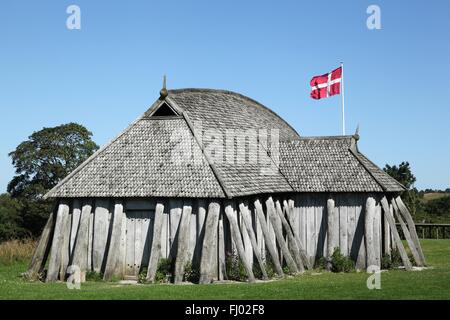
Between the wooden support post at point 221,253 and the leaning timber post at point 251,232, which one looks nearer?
the wooden support post at point 221,253

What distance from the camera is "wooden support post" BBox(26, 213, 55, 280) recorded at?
2112 centimetres

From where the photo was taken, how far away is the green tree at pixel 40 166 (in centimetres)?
4331

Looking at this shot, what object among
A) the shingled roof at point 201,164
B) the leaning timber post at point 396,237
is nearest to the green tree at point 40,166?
the shingled roof at point 201,164

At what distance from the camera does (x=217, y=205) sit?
19.8 metres

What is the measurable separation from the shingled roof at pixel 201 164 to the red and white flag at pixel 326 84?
8.27ft

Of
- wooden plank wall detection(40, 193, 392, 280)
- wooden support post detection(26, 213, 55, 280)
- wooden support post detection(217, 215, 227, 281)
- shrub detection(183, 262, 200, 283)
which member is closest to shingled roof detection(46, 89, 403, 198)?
wooden plank wall detection(40, 193, 392, 280)

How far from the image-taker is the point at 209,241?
63.2 ft

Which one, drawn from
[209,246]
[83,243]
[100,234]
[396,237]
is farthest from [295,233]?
[83,243]

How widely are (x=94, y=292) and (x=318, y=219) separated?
10796mm

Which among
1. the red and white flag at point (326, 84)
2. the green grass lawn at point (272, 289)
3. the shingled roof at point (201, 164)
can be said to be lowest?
the green grass lawn at point (272, 289)

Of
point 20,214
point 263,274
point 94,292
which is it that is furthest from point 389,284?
point 20,214

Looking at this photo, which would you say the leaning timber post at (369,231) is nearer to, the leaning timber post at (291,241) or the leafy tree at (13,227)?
the leaning timber post at (291,241)

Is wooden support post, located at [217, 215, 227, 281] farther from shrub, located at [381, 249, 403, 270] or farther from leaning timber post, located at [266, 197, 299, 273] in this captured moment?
shrub, located at [381, 249, 403, 270]
